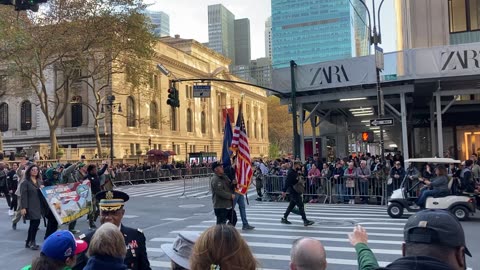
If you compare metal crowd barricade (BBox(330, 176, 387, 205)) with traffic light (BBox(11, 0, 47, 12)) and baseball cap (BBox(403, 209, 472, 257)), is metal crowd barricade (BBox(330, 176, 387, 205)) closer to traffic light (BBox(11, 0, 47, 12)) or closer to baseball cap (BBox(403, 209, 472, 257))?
traffic light (BBox(11, 0, 47, 12))

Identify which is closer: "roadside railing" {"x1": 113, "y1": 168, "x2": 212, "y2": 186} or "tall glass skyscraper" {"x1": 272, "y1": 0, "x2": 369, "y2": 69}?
"roadside railing" {"x1": 113, "y1": 168, "x2": 212, "y2": 186}

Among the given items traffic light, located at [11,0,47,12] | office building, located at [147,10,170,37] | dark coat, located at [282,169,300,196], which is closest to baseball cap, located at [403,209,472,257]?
dark coat, located at [282,169,300,196]

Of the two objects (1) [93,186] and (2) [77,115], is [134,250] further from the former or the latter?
(2) [77,115]

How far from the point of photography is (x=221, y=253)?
255 cm

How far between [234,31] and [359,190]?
165 meters

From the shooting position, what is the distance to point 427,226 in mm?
2299

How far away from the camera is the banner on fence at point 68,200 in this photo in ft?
35.8

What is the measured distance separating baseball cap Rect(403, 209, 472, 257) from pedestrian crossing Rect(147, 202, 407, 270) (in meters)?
5.08

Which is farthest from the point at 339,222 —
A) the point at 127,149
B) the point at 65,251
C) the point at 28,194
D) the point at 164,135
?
the point at 164,135

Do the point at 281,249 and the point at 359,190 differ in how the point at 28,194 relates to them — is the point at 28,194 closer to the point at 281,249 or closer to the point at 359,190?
the point at 281,249

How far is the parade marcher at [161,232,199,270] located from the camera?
3046 millimetres

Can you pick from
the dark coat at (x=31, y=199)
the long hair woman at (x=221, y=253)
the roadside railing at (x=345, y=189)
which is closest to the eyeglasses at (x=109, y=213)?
the long hair woman at (x=221, y=253)

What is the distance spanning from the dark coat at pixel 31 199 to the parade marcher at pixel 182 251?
8.63 metres

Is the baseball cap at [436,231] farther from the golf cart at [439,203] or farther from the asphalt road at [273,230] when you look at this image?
the golf cart at [439,203]
